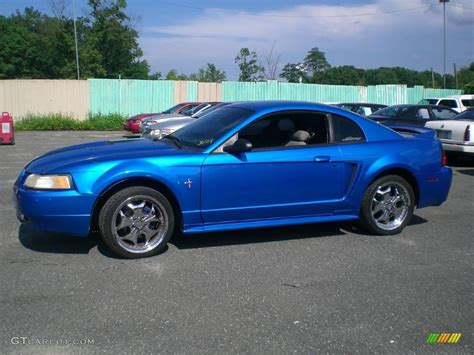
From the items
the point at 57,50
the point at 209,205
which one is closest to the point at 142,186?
the point at 209,205

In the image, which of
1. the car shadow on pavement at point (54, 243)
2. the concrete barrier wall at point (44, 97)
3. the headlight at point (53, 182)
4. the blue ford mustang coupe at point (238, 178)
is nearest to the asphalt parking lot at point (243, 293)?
the car shadow on pavement at point (54, 243)

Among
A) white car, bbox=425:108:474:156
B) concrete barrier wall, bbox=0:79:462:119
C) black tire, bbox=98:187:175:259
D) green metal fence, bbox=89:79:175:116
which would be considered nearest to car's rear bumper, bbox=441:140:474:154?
white car, bbox=425:108:474:156

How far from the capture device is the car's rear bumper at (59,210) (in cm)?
450

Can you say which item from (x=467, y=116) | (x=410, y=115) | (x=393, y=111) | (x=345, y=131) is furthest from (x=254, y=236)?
(x=393, y=111)

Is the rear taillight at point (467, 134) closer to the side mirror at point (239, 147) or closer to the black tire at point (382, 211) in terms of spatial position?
the black tire at point (382, 211)

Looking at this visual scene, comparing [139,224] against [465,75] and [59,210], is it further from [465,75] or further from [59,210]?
[465,75]

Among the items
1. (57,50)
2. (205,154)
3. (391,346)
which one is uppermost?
(57,50)

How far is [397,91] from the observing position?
2998 cm

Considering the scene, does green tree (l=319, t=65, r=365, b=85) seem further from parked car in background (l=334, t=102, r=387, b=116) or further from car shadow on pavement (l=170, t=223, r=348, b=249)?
car shadow on pavement (l=170, t=223, r=348, b=249)

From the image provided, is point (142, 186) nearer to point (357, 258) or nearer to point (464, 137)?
point (357, 258)

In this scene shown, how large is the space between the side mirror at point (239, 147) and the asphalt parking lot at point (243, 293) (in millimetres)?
1013

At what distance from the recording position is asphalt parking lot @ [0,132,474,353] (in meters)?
3.31

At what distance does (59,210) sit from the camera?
4.51 m

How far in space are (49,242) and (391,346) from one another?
355 cm
